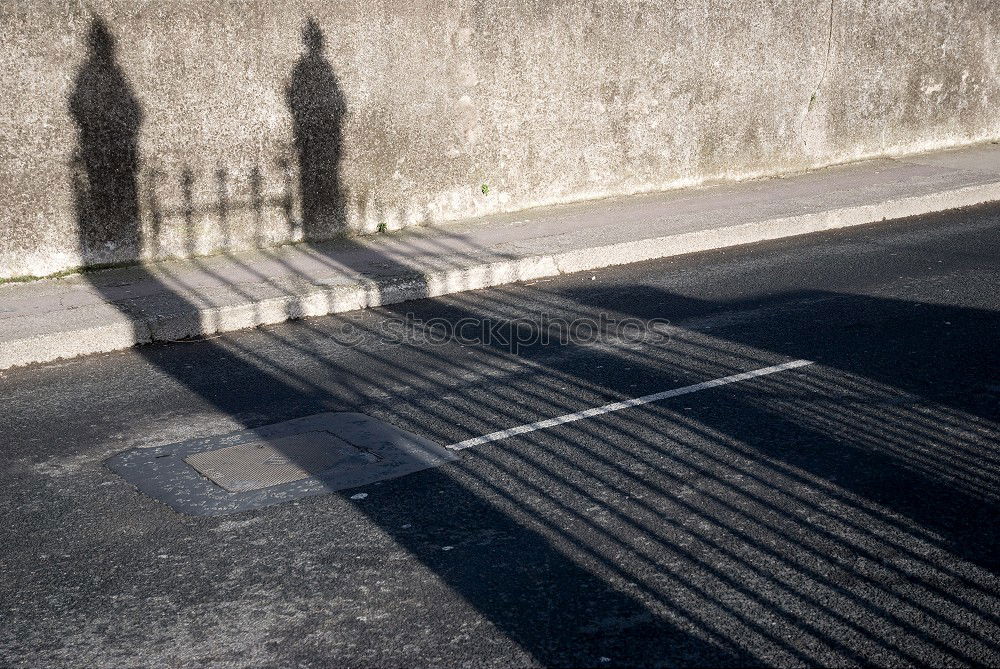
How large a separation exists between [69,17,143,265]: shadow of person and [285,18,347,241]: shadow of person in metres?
1.67

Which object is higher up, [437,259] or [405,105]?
[405,105]

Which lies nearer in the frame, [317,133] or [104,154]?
[104,154]

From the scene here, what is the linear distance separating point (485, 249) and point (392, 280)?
4.78 feet

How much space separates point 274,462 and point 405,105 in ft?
22.0

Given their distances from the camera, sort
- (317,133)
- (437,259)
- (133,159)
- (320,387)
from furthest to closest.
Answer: (317,133)
(437,259)
(133,159)
(320,387)

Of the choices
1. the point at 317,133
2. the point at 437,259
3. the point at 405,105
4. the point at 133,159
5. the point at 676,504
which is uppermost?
the point at 405,105

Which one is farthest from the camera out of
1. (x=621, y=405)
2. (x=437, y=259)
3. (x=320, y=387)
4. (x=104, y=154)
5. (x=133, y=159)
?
(x=437, y=259)

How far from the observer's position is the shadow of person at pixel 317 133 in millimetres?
11172

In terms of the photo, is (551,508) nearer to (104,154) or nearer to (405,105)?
(104,154)

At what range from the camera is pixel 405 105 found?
38.9ft

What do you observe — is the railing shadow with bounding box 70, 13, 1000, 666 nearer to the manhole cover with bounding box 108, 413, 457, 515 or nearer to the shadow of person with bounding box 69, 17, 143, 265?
the manhole cover with bounding box 108, 413, 457, 515

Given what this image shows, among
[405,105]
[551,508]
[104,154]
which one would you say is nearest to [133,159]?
[104,154]

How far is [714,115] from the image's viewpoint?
14305 mm

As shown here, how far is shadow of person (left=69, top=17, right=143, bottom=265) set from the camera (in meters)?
10.0
